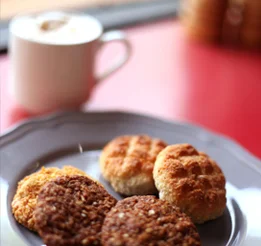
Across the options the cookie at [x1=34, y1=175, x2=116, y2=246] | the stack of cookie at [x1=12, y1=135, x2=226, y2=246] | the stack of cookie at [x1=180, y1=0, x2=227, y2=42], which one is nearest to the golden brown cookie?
the stack of cookie at [x1=12, y1=135, x2=226, y2=246]

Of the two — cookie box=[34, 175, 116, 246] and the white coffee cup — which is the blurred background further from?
cookie box=[34, 175, 116, 246]

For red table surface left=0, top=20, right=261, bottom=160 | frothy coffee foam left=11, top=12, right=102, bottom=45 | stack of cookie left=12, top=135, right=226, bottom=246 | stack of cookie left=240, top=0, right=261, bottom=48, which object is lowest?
red table surface left=0, top=20, right=261, bottom=160

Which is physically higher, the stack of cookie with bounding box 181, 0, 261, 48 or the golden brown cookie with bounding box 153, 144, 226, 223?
the stack of cookie with bounding box 181, 0, 261, 48

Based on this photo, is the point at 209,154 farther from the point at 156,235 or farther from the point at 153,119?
the point at 156,235

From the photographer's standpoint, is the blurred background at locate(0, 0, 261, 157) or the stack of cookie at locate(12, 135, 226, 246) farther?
the blurred background at locate(0, 0, 261, 157)

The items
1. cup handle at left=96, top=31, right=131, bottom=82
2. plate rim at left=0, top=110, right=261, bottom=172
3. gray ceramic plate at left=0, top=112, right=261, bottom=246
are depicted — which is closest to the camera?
gray ceramic plate at left=0, top=112, right=261, bottom=246

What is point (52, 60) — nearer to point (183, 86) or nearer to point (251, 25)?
point (183, 86)

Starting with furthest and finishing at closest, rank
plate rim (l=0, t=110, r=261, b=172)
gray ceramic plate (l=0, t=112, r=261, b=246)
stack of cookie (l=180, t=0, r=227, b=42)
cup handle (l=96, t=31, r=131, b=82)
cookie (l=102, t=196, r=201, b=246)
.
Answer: stack of cookie (l=180, t=0, r=227, b=42) < cup handle (l=96, t=31, r=131, b=82) < plate rim (l=0, t=110, r=261, b=172) < gray ceramic plate (l=0, t=112, r=261, b=246) < cookie (l=102, t=196, r=201, b=246)
